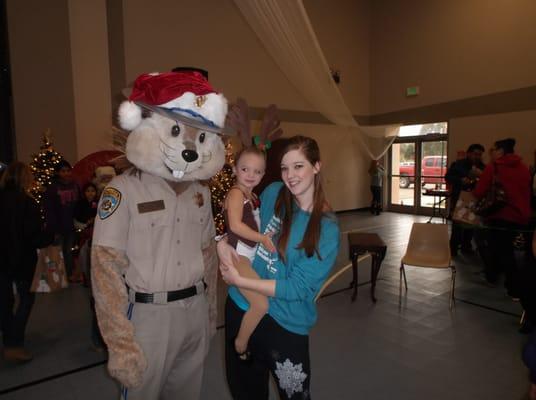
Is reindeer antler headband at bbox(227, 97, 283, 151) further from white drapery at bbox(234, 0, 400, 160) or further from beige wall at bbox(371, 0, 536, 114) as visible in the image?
beige wall at bbox(371, 0, 536, 114)

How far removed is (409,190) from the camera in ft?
31.8

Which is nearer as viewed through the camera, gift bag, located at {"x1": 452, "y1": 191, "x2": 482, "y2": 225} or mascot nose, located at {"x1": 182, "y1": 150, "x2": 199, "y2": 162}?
mascot nose, located at {"x1": 182, "y1": 150, "x2": 199, "y2": 162}

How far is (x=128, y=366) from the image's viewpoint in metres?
1.27

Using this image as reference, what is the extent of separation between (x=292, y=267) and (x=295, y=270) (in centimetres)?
6

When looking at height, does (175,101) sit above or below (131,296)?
above

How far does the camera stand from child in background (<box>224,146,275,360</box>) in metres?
1.35

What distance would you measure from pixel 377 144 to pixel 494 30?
3.16 metres

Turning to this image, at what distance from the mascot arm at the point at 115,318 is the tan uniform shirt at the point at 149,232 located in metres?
0.05

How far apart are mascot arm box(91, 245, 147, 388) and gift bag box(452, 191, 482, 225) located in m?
3.86

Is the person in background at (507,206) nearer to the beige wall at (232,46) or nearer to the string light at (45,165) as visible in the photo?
the beige wall at (232,46)

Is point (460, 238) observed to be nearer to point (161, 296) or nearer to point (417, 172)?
point (417, 172)

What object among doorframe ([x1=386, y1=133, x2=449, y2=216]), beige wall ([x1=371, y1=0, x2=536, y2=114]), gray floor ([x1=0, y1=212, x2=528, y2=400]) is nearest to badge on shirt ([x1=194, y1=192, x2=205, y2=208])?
gray floor ([x1=0, y1=212, x2=528, y2=400])

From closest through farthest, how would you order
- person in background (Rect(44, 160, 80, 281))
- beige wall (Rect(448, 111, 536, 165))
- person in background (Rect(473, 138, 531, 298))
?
1. person in background (Rect(473, 138, 531, 298))
2. person in background (Rect(44, 160, 80, 281))
3. beige wall (Rect(448, 111, 536, 165))

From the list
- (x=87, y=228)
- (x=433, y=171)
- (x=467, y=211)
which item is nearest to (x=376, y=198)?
(x=433, y=171)
